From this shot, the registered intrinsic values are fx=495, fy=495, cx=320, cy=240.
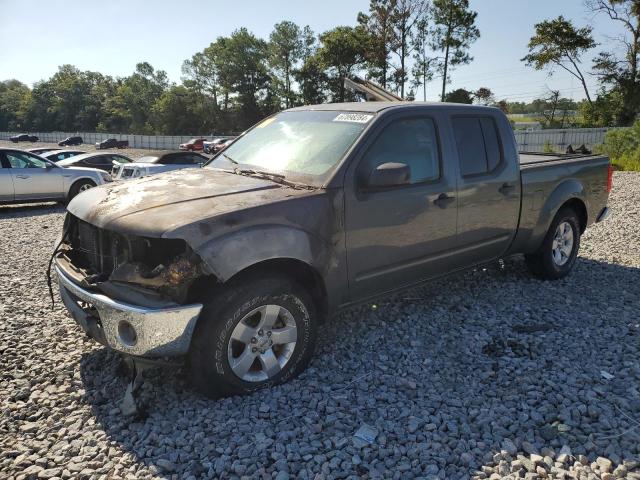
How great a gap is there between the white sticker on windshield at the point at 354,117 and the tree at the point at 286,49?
2608 inches

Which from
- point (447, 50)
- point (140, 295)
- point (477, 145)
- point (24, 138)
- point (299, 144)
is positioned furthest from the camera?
point (24, 138)

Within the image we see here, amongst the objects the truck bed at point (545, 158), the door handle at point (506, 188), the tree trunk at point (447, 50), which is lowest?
the door handle at point (506, 188)

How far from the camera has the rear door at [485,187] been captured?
4.36 metres

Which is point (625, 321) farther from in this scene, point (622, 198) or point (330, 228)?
point (622, 198)

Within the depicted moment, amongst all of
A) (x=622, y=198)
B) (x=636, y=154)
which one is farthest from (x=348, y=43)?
(x=622, y=198)

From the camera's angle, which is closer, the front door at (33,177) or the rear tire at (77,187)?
the front door at (33,177)

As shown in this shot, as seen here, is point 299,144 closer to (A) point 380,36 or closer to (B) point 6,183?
(B) point 6,183

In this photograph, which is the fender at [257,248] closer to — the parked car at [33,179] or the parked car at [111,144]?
the parked car at [33,179]

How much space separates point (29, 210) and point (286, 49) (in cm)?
6182

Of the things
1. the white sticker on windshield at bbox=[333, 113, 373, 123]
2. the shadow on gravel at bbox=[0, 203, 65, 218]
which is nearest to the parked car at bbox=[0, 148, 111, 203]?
the shadow on gravel at bbox=[0, 203, 65, 218]

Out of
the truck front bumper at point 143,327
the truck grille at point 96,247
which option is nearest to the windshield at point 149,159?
the truck grille at point 96,247

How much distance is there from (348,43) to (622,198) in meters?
44.2

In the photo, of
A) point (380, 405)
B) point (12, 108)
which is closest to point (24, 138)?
point (12, 108)

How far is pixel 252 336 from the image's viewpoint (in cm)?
319
